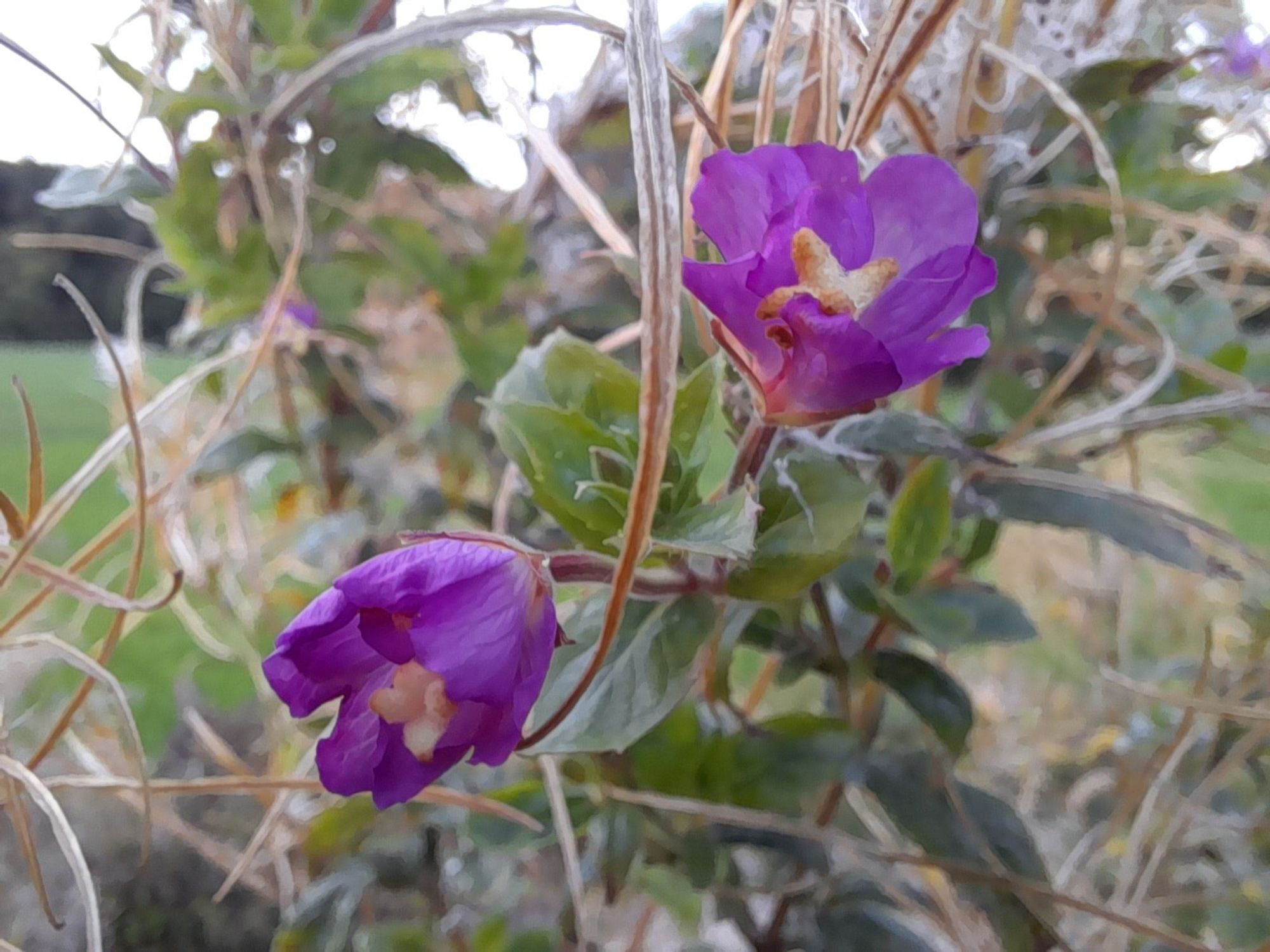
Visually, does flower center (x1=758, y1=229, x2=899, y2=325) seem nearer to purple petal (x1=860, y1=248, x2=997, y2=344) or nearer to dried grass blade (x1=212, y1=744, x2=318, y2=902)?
purple petal (x1=860, y1=248, x2=997, y2=344)

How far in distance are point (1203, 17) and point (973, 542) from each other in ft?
0.99

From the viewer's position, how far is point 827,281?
0.56 feet

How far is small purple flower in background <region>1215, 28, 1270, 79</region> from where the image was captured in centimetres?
39

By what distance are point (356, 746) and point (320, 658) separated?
20 millimetres

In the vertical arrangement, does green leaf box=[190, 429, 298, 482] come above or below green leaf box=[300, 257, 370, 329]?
below

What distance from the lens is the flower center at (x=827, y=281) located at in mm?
165

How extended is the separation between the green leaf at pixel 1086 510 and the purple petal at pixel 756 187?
14 centimetres

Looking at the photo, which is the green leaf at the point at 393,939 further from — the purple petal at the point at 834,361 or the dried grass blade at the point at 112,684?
the purple petal at the point at 834,361

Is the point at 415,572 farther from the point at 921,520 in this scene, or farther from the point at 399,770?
the point at 921,520

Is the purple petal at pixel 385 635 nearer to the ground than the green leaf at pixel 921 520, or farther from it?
farther from it

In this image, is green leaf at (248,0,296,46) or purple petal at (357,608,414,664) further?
green leaf at (248,0,296,46)

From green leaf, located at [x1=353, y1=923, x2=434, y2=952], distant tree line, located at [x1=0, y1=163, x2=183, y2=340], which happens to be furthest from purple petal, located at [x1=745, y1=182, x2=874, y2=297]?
distant tree line, located at [x1=0, y1=163, x2=183, y2=340]

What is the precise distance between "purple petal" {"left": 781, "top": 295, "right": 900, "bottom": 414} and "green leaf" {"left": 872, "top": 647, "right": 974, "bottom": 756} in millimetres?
159

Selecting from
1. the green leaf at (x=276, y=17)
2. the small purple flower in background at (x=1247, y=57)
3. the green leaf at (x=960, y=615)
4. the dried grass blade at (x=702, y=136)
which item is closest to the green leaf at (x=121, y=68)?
the green leaf at (x=276, y=17)
